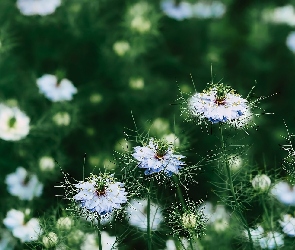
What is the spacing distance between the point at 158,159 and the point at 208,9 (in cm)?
195

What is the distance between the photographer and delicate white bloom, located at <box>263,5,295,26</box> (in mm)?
3066

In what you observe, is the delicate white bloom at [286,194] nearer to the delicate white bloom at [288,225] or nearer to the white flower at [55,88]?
the delicate white bloom at [288,225]

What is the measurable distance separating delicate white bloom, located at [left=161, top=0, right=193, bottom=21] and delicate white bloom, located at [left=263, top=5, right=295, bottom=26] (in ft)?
1.41

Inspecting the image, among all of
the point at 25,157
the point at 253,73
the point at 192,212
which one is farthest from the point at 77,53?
the point at 192,212

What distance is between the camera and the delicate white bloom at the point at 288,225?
1487 mm

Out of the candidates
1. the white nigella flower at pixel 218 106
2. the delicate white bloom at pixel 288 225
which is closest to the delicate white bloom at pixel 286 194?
the delicate white bloom at pixel 288 225

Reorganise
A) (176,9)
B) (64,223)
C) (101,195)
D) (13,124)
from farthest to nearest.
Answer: (176,9), (13,124), (64,223), (101,195)

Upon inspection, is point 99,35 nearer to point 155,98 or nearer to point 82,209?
point 155,98

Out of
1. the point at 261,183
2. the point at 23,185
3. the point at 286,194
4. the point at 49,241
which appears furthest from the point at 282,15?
the point at 49,241

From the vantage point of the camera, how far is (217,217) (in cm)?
185

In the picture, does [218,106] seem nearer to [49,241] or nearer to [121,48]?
[49,241]

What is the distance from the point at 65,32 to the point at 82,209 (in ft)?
5.13

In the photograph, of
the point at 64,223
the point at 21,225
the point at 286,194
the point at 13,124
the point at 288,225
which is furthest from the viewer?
the point at 13,124

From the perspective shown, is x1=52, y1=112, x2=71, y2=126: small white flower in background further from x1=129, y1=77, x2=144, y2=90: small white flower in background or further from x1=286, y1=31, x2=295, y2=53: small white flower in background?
x1=286, y1=31, x2=295, y2=53: small white flower in background
